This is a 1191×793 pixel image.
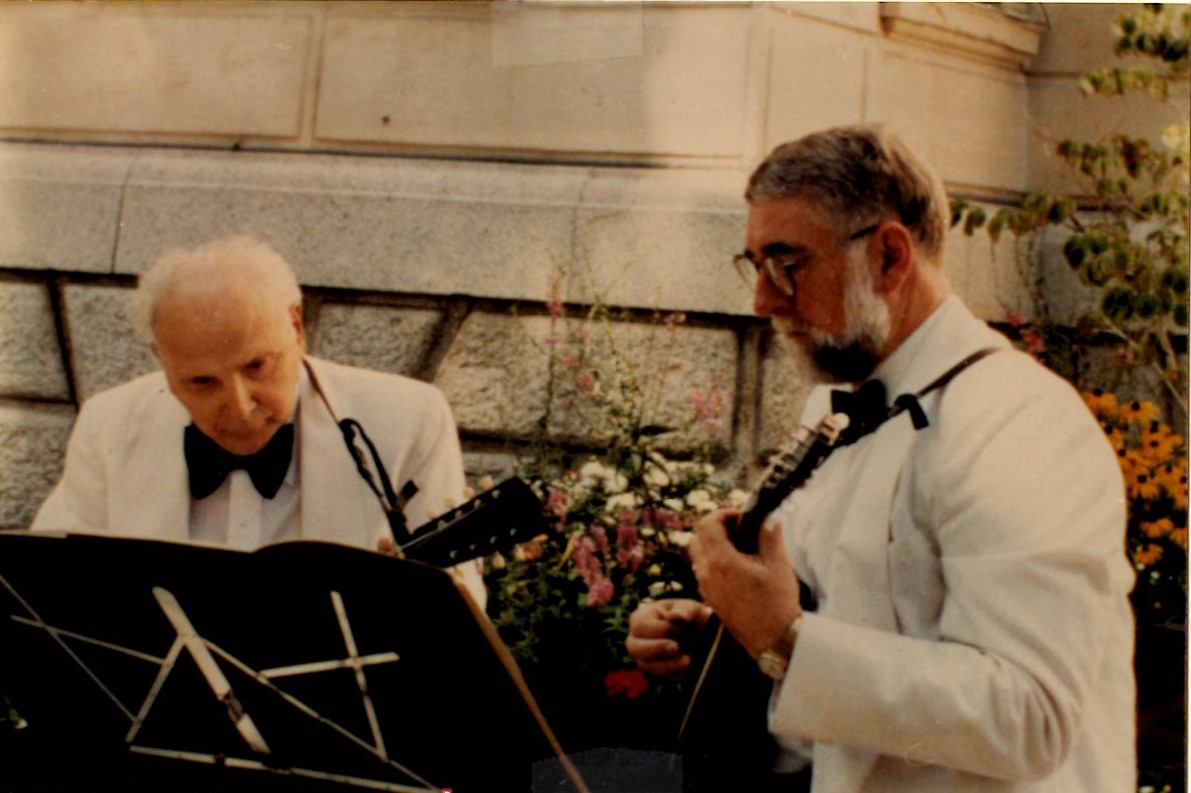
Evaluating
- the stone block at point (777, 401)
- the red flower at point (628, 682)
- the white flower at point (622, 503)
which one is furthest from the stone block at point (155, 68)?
the red flower at point (628, 682)

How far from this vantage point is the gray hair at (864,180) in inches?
87.0

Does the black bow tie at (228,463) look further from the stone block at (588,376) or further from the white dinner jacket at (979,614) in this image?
the white dinner jacket at (979,614)

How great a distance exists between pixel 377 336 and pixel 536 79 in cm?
101

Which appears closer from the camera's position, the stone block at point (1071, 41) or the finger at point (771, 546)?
the finger at point (771, 546)

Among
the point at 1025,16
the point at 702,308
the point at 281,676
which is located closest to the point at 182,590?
the point at 281,676

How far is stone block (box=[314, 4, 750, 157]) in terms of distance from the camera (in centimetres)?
390

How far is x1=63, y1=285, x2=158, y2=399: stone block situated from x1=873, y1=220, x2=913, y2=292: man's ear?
2.95 m

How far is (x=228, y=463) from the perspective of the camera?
9.68 feet

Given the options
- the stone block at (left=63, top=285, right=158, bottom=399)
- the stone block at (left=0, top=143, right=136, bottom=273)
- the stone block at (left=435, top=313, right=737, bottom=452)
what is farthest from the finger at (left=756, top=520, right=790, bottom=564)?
the stone block at (left=0, top=143, right=136, bottom=273)

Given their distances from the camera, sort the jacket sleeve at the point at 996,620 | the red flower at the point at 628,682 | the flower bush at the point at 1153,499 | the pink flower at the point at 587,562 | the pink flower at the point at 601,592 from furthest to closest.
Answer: the pink flower at the point at 587,562
the pink flower at the point at 601,592
the flower bush at the point at 1153,499
the red flower at the point at 628,682
the jacket sleeve at the point at 996,620

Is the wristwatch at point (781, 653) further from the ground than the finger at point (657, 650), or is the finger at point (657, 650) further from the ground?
the wristwatch at point (781, 653)

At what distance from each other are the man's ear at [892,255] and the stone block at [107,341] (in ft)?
9.67

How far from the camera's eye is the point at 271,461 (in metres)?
2.95

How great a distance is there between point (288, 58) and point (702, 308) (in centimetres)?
162
